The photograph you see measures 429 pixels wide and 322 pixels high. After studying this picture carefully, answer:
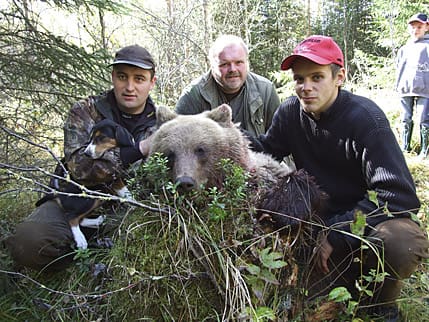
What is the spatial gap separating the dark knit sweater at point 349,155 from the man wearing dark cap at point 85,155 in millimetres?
1301

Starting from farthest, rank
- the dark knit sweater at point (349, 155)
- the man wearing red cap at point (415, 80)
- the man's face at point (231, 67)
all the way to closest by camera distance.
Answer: the man wearing red cap at point (415, 80) → the man's face at point (231, 67) → the dark knit sweater at point (349, 155)

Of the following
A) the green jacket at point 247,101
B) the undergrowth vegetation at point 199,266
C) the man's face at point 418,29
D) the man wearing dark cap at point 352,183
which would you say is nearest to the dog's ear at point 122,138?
the undergrowth vegetation at point 199,266

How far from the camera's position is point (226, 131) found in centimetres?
330

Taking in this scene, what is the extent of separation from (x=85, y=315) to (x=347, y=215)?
72.1 inches

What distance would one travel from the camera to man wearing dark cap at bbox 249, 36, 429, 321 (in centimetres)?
261

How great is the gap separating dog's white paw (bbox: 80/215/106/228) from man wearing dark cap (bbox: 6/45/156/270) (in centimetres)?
13

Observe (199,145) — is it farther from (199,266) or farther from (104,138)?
(199,266)

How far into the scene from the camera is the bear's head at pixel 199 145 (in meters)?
2.85

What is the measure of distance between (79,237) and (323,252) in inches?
74.8

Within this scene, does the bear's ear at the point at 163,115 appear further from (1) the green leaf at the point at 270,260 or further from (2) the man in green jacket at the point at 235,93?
(2) the man in green jacket at the point at 235,93

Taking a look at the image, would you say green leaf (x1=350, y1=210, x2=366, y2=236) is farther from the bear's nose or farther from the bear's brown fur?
the bear's nose

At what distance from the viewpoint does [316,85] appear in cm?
308

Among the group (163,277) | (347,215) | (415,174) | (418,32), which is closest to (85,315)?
(163,277)

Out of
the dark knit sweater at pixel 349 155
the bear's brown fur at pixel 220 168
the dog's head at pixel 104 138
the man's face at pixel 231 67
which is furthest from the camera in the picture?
the man's face at pixel 231 67
